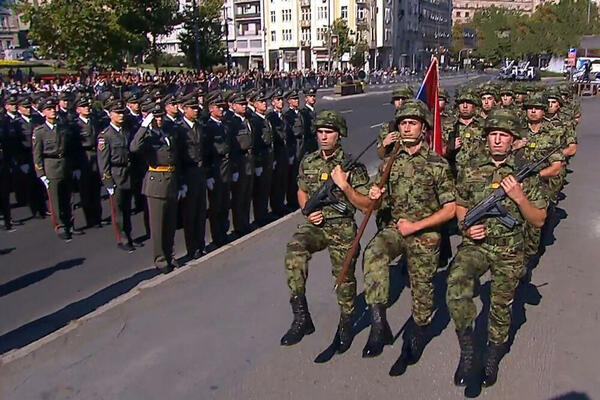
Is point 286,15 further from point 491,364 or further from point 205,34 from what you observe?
point 491,364

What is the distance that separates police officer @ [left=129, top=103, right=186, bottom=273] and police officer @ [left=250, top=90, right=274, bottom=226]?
1.97 m

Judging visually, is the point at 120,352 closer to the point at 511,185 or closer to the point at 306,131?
the point at 511,185

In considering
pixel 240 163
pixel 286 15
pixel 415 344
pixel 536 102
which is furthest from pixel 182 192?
pixel 286 15

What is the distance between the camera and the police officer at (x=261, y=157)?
898cm

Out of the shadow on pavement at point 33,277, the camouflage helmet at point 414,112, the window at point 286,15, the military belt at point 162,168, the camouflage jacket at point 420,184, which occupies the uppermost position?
the window at point 286,15

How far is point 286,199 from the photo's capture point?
1074 cm

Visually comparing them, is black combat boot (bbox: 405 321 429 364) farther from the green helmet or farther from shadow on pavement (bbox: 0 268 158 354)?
the green helmet

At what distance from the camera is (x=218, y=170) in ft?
26.5

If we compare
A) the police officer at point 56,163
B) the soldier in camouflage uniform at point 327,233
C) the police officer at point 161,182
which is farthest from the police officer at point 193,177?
the soldier in camouflage uniform at point 327,233

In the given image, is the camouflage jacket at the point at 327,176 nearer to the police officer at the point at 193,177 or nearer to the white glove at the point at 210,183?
the police officer at the point at 193,177

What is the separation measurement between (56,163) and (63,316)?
10.8 ft

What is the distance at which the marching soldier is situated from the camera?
8359mm

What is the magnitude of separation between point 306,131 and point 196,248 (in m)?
3.50

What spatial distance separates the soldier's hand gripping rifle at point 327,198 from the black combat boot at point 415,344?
3.64 feet
